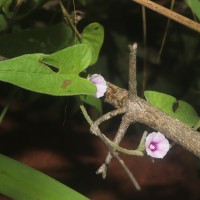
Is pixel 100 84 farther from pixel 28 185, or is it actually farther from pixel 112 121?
pixel 112 121

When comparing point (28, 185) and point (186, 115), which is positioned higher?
point (186, 115)

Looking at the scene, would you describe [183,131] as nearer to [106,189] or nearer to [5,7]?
[5,7]

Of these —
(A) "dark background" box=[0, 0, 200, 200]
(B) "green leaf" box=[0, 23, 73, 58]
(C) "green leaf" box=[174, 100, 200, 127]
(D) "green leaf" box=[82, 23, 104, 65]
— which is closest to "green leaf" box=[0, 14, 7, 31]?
(B) "green leaf" box=[0, 23, 73, 58]

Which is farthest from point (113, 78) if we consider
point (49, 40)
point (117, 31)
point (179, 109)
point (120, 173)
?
point (179, 109)

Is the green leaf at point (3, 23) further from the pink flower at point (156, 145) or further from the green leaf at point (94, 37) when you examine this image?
the pink flower at point (156, 145)

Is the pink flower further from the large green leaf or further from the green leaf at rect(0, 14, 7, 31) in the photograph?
the green leaf at rect(0, 14, 7, 31)

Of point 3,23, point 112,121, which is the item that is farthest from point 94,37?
point 112,121
